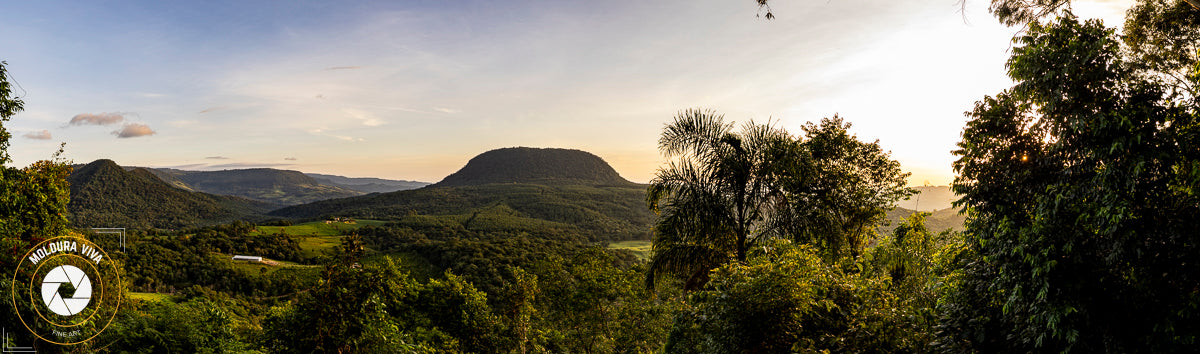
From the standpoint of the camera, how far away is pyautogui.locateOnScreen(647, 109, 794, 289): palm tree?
26.2 feet

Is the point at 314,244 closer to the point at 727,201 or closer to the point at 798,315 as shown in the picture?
the point at 727,201

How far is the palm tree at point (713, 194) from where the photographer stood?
797 cm

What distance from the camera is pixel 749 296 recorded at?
4586mm

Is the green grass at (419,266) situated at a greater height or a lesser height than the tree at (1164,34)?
lesser

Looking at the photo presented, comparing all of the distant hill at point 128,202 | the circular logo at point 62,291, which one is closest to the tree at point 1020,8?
the circular logo at point 62,291

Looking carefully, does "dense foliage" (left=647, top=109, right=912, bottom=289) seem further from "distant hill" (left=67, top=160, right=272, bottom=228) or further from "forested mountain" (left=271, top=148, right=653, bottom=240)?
"distant hill" (left=67, top=160, right=272, bottom=228)

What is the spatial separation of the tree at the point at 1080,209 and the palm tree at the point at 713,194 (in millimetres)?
3691

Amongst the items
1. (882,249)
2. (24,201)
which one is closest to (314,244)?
(24,201)

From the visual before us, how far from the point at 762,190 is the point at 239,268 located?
50833mm

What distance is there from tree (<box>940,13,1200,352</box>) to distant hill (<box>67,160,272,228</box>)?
11169 cm

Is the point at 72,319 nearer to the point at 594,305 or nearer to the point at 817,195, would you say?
the point at 594,305

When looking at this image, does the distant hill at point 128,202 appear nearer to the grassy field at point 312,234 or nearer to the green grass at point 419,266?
the grassy field at point 312,234

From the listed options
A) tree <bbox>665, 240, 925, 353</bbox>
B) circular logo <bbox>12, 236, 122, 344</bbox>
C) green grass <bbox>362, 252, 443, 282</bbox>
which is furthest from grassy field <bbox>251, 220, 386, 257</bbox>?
tree <bbox>665, 240, 925, 353</bbox>

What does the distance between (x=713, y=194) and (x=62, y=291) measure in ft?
33.1
